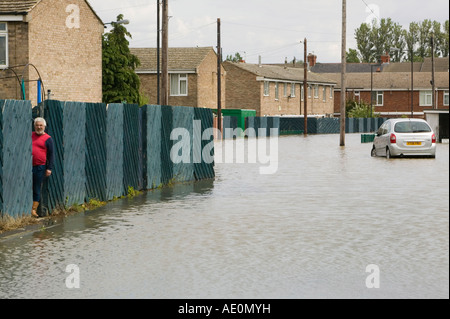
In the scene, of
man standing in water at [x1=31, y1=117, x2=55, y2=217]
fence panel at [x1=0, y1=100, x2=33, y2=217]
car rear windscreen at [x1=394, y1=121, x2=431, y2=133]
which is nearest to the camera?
fence panel at [x1=0, y1=100, x2=33, y2=217]

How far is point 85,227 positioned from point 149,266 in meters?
3.76

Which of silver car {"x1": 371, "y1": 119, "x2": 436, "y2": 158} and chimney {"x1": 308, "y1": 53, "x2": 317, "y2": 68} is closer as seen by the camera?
silver car {"x1": 371, "y1": 119, "x2": 436, "y2": 158}

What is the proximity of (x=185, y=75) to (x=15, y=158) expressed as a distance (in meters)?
55.3

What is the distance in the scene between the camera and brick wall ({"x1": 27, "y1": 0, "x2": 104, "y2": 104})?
112 ft

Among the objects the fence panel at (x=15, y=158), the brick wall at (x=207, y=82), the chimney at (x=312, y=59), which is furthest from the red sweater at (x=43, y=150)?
the chimney at (x=312, y=59)

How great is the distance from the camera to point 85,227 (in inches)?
515

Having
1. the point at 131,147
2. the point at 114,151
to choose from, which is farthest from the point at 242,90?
the point at 114,151

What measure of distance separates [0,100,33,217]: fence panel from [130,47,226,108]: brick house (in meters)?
53.5

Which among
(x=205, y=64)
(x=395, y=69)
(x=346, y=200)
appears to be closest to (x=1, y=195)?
(x=346, y=200)

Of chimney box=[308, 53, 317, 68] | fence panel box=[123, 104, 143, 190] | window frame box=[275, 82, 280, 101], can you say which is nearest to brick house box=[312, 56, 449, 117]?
window frame box=[275, 82, 280, 101]

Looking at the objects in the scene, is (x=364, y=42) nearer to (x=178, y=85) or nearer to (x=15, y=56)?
(x=178, y=85)

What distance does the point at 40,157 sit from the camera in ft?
45.3

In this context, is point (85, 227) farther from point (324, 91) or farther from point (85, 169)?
point (324, 91)

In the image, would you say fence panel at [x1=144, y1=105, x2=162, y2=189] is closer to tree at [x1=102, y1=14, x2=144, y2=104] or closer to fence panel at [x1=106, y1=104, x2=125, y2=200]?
fence panel at [x1=106, y1=104, x2=125, y2=200]
